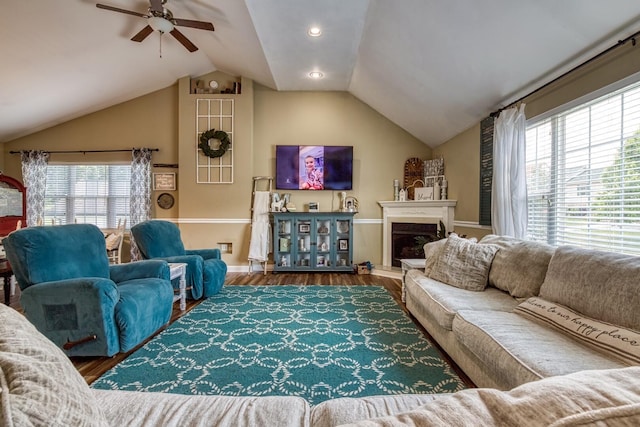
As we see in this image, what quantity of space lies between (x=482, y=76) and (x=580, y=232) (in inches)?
70.6

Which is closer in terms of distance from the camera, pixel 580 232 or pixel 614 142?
pixel 614 142

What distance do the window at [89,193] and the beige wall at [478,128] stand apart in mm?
5517

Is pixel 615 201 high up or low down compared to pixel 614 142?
down

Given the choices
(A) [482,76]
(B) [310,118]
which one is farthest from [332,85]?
(A) [482,76]

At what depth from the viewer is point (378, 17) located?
325 cm

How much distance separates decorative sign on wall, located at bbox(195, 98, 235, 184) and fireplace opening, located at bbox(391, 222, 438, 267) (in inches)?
118

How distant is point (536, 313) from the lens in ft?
5.94

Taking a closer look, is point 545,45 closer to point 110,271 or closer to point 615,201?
point 615,201

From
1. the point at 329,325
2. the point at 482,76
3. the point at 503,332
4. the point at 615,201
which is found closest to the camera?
the point at 503,332

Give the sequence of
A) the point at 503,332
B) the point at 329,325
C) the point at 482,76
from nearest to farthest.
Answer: the point at 503,332
the point at 329,325
the point at 482,76

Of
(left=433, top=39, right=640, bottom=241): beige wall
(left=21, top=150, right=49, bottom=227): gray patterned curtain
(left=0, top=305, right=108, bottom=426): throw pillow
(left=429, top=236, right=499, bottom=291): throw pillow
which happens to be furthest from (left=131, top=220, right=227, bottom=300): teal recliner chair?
(left=433, top=39, right=640, bottom=241): beige wall

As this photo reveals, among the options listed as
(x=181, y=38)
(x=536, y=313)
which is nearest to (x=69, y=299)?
(x=181, y=38)

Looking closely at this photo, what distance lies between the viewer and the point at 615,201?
222 cm

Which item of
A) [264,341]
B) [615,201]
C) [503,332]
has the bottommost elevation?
[264,341]
